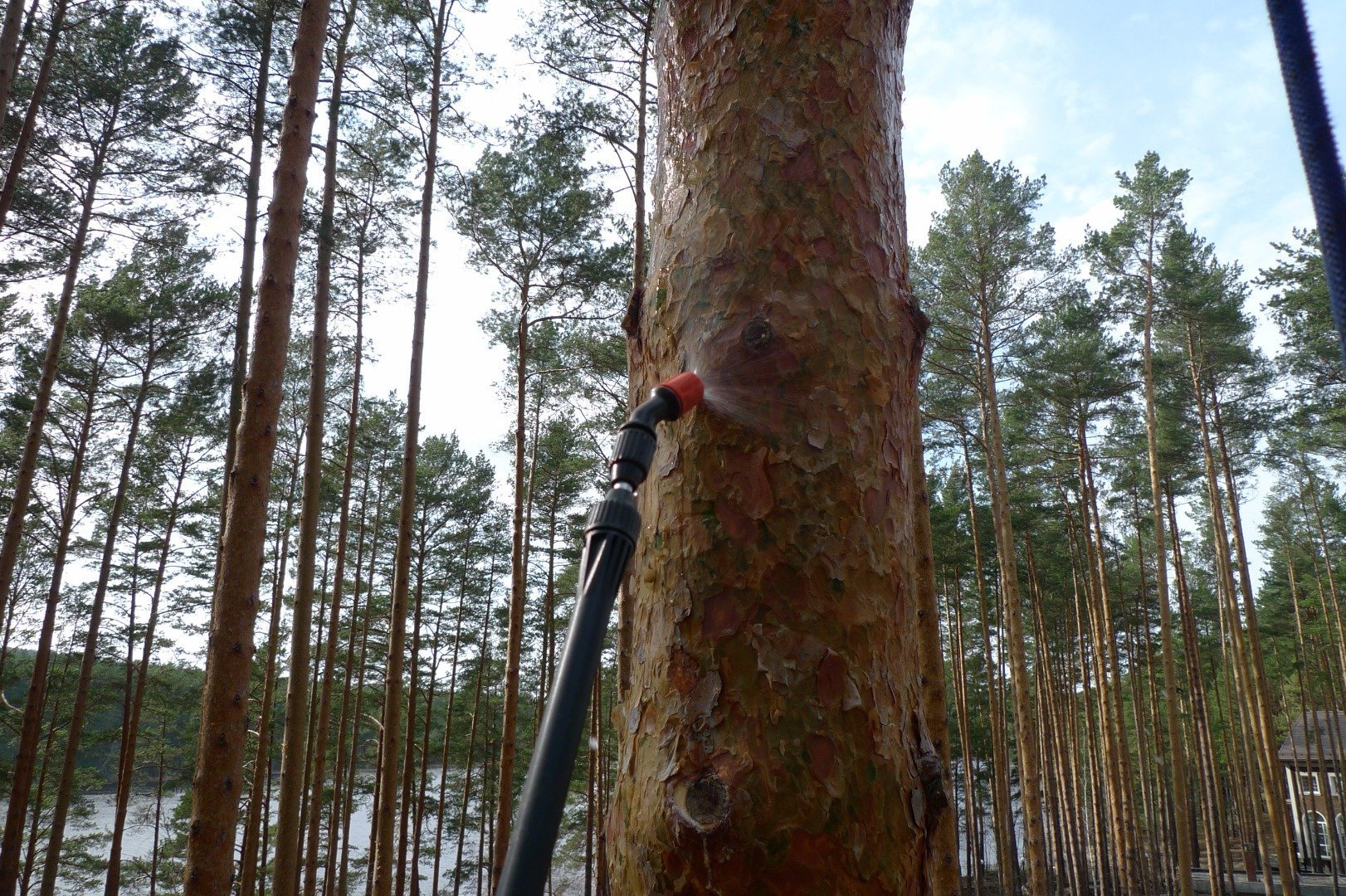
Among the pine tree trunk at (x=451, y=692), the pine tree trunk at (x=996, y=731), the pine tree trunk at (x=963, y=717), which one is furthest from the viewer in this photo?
the pine tree trunk at (x=451, y=692)

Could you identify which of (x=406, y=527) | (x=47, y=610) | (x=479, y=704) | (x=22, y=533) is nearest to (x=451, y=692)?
(x=479, y=704)

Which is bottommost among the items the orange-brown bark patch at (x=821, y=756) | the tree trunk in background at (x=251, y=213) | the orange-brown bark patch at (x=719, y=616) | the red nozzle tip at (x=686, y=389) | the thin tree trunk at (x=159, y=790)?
the thin tree trunk at (x=159, y=790)

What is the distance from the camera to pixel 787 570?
34.7 inches

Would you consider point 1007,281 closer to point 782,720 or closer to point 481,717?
point 782,720

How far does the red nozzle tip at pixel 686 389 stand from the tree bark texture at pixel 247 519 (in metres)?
4.54

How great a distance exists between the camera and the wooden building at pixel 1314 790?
28.8m

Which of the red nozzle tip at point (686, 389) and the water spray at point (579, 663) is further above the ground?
the red nozzle tip at point (686, 389)

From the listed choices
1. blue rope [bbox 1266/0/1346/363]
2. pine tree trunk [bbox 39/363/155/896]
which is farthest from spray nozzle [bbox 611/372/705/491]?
pine tree trunk [bbox 39/363/155/896]

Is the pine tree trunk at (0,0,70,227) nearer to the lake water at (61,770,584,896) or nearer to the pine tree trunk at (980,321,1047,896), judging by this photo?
the pine tree trunk at (980,321,1047,896)

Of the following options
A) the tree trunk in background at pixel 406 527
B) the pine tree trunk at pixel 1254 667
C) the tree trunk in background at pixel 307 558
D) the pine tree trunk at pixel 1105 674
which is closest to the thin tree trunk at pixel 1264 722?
the pine tree trunk at pixel 1254 667

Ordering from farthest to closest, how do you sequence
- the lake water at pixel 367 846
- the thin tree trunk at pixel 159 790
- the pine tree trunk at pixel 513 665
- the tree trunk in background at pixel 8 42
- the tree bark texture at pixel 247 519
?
the lake water at pixel 367 846, the thin tree trunk at pixel 159 790, the pine tree trunk at pixel 513 665, the tree trunk in background at pixel 8 42, the tree bark texture at pixel 247 519

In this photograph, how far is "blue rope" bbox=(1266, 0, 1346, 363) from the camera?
0.54 m

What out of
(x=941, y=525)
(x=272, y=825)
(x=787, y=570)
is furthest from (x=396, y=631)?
(x=272, y=825)

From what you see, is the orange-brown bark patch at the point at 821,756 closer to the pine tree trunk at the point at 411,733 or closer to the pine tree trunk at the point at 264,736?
the pine tree trunk at the point at 264,736
